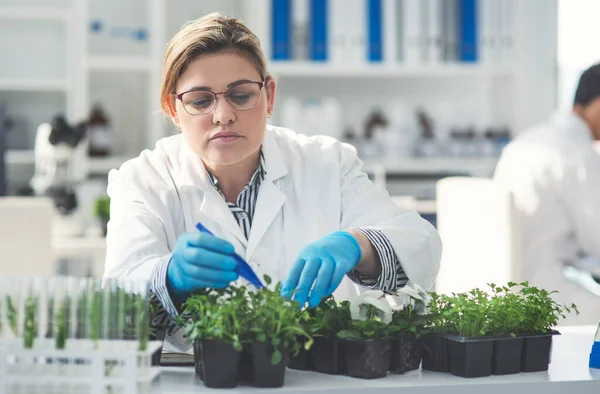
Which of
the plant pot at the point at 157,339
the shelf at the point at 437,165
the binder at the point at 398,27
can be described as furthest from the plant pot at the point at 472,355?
the binder at the point at 398,27

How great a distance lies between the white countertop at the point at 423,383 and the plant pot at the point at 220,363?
1cm

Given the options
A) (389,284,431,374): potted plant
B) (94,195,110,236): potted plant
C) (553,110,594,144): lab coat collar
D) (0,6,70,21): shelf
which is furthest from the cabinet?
(389,284,431,374): potted plant

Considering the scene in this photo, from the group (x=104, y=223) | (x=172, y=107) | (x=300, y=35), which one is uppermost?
(x=300, y=35)

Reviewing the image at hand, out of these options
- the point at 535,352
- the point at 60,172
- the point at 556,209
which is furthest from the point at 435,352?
the point at 60,172

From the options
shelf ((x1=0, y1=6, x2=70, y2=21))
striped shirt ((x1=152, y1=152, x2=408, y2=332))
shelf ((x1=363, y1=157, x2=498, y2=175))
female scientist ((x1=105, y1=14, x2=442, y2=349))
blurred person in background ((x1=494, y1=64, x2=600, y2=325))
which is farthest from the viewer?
shelf ((x1=363, y1=157, x2=498, y2=175))

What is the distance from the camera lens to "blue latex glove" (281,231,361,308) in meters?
1.28

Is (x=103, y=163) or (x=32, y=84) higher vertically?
(x=32, y=84)

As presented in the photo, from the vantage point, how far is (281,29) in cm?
372

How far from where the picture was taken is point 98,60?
363cm

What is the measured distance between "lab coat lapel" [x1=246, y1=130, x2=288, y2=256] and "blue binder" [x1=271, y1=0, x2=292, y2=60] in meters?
2.00

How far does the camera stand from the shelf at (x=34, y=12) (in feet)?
11.7

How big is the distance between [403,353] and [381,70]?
2756 millimetres

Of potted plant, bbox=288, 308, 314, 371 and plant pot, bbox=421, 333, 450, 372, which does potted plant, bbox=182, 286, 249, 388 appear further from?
plant pot, bbox=421, 333, 450, 372

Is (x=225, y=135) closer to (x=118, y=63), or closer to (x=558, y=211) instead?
(x=558, y=211)
